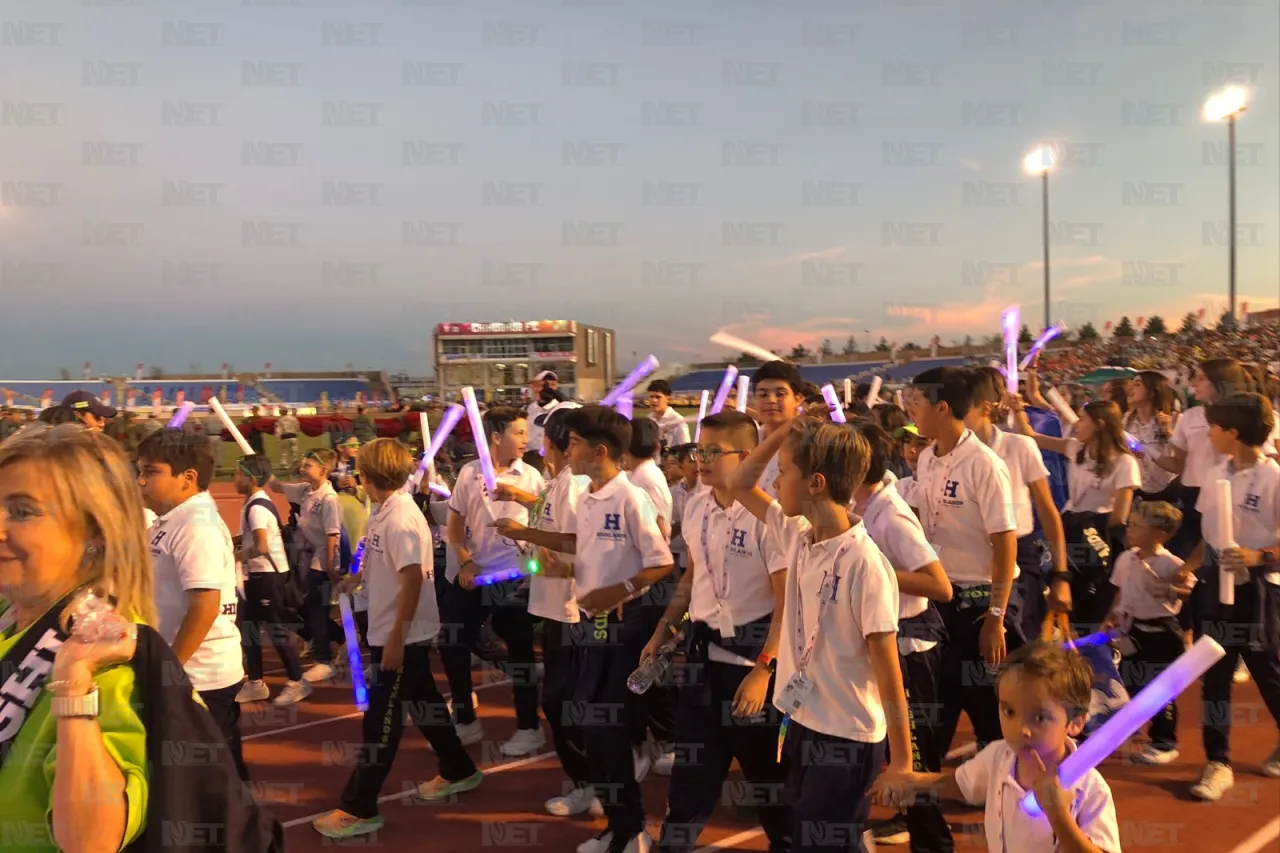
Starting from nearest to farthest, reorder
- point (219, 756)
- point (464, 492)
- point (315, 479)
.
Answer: point (219, 756), point (464, 492), point (315, 479)

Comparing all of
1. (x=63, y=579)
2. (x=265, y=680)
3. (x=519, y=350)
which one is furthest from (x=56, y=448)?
(x=519, y=350)

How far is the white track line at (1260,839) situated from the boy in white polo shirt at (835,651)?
2.68 metres

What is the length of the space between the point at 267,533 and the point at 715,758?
14.5ft

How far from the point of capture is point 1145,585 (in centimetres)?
529

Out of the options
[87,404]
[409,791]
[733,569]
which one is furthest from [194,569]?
[87,404]

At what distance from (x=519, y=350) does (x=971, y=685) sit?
66.8m

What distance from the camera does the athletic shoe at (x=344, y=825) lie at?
450cm

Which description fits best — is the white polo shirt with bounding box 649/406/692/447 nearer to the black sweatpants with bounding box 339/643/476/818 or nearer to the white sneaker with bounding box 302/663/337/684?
the white sneaker with bounding box 302/663/337/684

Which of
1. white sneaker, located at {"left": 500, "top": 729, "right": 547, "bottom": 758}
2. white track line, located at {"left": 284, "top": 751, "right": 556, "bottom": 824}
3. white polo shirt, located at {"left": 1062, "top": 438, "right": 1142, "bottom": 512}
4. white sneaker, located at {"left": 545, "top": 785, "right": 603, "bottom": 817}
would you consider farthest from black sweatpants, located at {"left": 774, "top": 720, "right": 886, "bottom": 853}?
white polo shirt, located at {"left": 1062, "top": 438, "right": 1142, "bottom": 512}

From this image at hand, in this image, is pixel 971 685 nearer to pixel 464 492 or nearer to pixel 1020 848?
pixel 1020 848

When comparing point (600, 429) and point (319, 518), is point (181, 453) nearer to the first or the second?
point (600, 429)

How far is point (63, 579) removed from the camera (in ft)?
5.47

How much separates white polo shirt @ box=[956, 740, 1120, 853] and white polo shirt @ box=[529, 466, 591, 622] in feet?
9.03

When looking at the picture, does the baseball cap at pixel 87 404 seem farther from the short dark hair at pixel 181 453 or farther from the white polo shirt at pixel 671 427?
the white polo shirt at pixel 671 427
